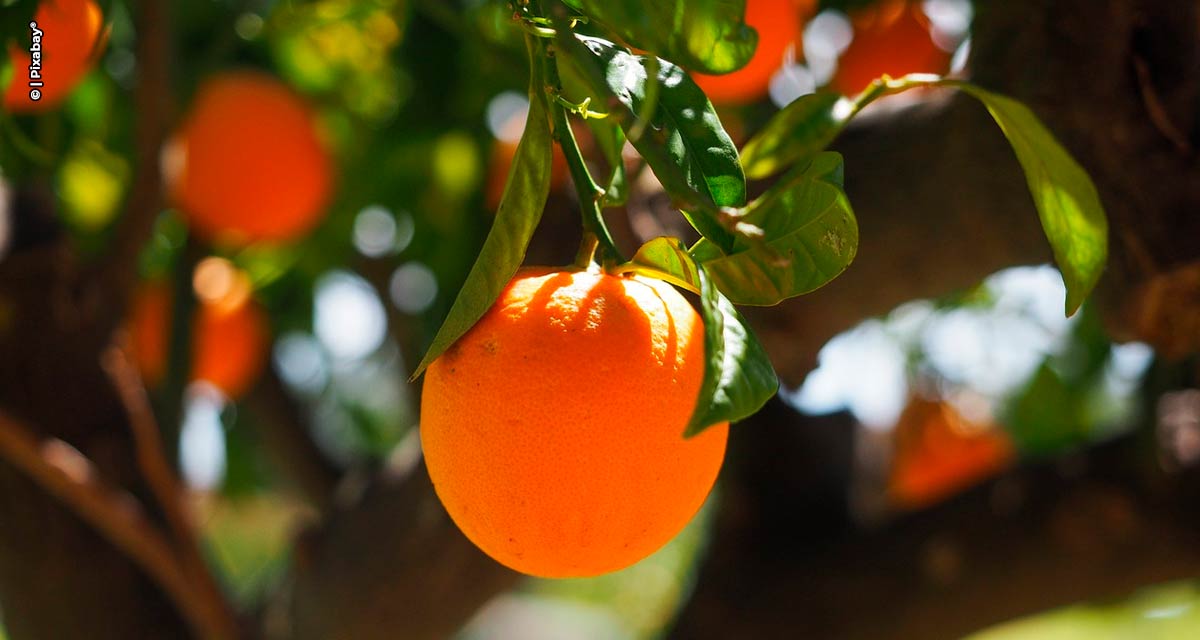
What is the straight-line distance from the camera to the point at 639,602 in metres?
3.63

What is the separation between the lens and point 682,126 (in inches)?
21.5

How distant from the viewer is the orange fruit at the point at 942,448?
6.88ft

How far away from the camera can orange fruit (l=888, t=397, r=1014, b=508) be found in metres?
2.10

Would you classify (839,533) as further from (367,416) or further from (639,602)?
(639,602)

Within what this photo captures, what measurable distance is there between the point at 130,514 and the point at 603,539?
2.99ft

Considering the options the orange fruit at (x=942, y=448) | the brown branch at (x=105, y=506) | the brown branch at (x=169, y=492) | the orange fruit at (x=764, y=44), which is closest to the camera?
the orange fruit at (x=764, y=44)

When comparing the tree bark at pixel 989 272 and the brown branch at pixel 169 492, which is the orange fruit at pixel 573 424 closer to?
the tree bark at pixel 989 272

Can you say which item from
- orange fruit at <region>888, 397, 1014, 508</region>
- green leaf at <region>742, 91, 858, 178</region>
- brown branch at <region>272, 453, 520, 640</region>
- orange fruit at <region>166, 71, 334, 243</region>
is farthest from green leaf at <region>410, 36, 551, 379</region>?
orange fruit at <region>888, 397, 1014, 508</region>

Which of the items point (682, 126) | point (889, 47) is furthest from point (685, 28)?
point (889, 47)

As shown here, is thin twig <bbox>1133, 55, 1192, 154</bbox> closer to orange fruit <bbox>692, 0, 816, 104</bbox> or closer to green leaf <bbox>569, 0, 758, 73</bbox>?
orange fruit <bbox>692, 0, 816, 104</bbox>

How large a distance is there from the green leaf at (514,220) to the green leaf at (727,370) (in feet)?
0.33

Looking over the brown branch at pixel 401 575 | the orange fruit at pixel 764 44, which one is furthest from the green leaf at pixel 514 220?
the brown branch at pixel 401 575

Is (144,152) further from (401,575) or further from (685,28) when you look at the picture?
(685,28)

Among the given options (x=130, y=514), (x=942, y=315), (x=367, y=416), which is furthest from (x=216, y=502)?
(x=942, y=315)
